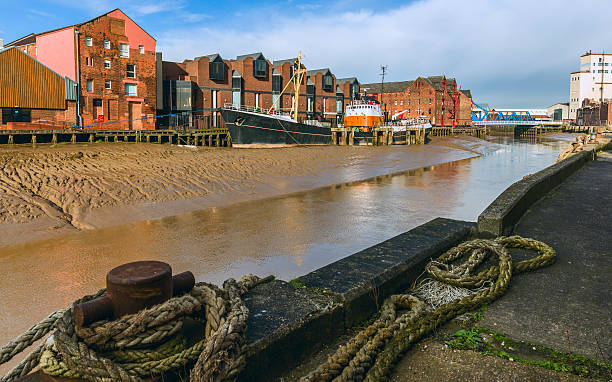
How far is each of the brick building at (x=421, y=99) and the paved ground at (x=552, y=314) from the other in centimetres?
8029

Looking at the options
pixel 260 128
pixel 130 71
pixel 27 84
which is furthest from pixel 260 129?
pixel 27 84

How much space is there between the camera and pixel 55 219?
11.5 meters

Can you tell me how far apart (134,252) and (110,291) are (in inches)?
296

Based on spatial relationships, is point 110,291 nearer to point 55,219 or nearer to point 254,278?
point 254,278

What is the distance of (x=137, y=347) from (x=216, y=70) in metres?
48.0

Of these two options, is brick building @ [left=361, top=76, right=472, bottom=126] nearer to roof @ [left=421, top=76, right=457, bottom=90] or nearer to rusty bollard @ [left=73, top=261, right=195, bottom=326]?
roof @ [left=421, top=76, right=457, bottom=90]

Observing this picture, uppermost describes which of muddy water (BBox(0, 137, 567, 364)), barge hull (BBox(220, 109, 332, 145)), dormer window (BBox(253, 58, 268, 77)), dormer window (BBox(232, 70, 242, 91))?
dormer window (BBox(253, 58, 268, 77))

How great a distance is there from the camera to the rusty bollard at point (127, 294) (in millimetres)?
2027

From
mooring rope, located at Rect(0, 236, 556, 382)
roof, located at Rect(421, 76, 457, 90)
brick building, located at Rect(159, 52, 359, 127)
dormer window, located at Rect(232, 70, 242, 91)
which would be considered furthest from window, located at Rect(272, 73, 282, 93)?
mooring rope, located at Rect(0, 236, 556, 382)

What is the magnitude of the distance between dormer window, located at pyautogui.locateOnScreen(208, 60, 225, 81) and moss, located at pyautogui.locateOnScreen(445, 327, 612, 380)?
155 feet

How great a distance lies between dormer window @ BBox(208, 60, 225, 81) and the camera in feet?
153

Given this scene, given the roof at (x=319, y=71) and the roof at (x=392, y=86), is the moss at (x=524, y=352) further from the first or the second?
the roof at (x=392, y=86)

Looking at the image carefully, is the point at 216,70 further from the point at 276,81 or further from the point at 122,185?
the point at 122,185

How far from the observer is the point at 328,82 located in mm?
63906
